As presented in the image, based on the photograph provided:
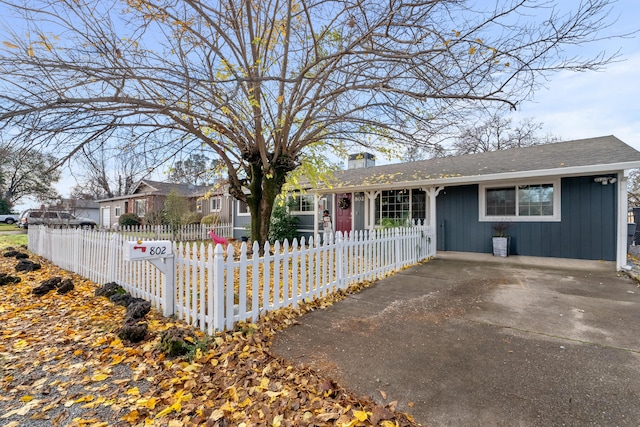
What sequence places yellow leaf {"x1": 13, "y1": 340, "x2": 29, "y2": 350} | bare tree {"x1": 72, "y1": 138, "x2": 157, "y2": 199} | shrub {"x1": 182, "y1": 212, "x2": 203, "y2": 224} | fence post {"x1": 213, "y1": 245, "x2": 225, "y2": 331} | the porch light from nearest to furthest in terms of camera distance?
yellow leaf {"x1": 13, "y1": 340, "x2": 29, "y2": 350} < fence post {"x1": 213, "y1": 245, "x2": 225, "y2": 331} < bare tree {"x1": 72, "y1": 138, "x2": 157, "y2": 199} < the porch light < shrub {"x1": 182, "y1": 212, "x2": 203, "y2": 224}

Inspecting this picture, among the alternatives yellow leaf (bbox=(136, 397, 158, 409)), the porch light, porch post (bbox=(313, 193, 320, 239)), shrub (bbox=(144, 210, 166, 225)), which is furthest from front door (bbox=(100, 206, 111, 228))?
the porch light

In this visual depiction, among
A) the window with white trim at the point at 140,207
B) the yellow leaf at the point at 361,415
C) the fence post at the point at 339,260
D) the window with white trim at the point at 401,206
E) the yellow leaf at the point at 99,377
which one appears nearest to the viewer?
the yellow leaf at the point at 361,415

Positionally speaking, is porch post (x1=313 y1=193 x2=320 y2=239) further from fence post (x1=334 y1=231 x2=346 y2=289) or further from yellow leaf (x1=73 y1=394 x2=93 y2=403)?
yellow leaf (x1=73 y1=394 x2=93 y2=403)

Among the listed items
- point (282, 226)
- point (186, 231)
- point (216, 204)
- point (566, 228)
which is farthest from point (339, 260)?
point (216, 204)

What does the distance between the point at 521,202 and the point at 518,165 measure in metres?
1.02

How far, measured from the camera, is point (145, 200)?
82.6 feet

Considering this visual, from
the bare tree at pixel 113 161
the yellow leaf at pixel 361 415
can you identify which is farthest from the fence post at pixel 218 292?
the bare tree at pixel 113 161

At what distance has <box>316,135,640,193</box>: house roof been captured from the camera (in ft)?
22.4

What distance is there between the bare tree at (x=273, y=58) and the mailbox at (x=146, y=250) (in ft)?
7.08

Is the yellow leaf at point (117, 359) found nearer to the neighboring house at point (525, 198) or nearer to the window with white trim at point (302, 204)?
the neighboring house at point (525, 198)

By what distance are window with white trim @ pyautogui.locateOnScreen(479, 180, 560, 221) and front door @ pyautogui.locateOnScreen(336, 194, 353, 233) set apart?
4.50m

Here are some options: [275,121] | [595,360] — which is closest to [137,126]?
[275,121]

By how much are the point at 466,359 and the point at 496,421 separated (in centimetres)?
81

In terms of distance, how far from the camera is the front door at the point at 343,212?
1158 cm
